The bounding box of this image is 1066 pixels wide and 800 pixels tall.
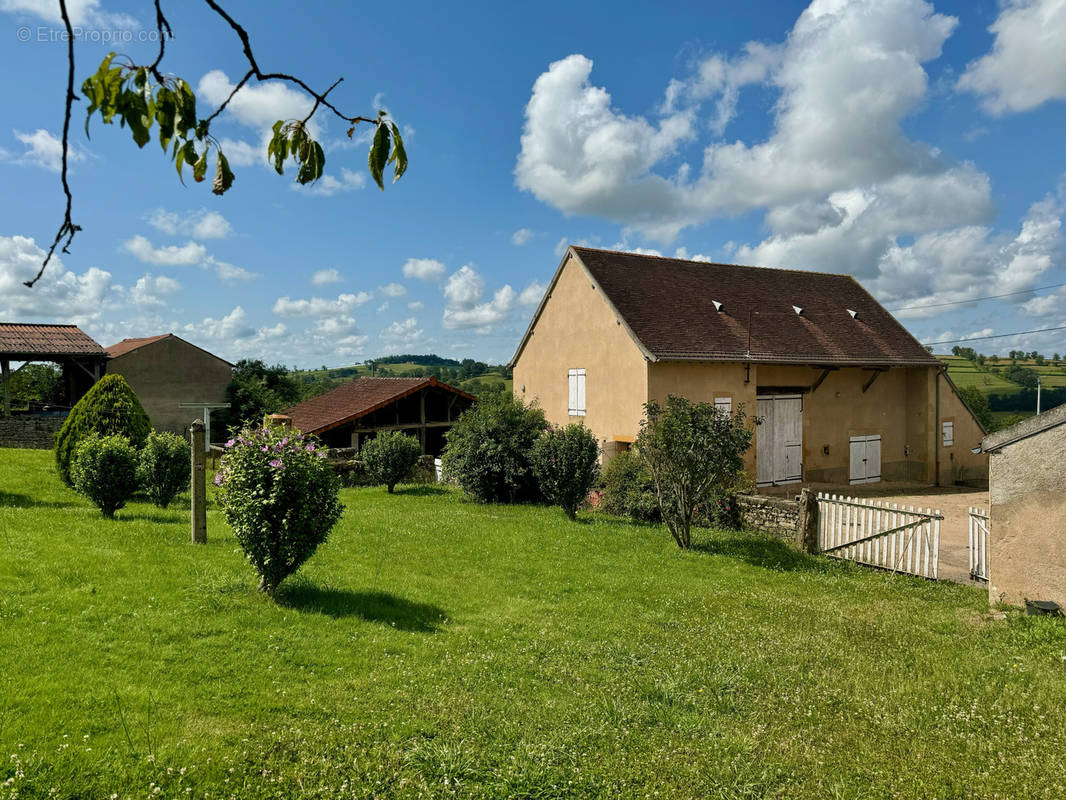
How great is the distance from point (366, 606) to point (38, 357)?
26701 mm

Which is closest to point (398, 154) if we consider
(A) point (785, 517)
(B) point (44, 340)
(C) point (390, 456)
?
(A) point (785, 517)

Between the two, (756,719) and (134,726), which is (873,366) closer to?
(756,719)

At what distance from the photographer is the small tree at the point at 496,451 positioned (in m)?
17.8

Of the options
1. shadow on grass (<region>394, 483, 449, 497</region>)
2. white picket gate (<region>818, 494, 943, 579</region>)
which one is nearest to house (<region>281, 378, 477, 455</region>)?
shadow on grass (<region>394, 483, 449, 497</region>)

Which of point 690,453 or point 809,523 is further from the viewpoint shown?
point 809,523

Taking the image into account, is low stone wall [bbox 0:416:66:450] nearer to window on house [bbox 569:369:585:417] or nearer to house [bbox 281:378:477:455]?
house [bbox 281:378:477:455]

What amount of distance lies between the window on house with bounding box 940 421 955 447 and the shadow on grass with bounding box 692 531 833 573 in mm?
13839

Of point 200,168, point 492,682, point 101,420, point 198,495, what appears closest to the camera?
point 200,168

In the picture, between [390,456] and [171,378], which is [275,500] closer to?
[390,456]

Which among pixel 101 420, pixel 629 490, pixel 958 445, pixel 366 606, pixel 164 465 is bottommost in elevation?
pixel 366 606

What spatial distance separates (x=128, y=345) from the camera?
34562 millimetres

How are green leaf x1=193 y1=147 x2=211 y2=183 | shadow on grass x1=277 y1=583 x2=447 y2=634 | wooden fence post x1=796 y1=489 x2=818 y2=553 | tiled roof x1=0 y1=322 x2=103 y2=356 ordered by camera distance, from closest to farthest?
green leaf x1=193 y1=147 x2=211 y2=183, shadow on grass x1=277 y1=583 x2=447 y2=634, wooden fence post x1=796 y1=489 x2=818 y2=553, tiled roof x1=0 y1=322 x2=103 y2=356

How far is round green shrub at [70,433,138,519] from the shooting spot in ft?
36.1

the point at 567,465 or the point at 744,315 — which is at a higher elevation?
the point at 744,315
